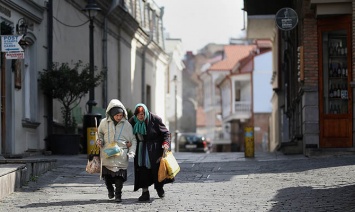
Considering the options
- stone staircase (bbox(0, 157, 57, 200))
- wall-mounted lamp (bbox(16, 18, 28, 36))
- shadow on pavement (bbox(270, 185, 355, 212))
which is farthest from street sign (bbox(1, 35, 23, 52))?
shadow on pavement (bbox(270, 185, 355, 212))

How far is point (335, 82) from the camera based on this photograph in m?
24.2

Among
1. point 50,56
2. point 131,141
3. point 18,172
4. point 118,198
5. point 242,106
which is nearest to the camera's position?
point 118,198

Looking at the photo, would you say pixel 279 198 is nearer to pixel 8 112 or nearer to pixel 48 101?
pixel 8 112

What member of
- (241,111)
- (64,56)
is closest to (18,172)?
(64,56)

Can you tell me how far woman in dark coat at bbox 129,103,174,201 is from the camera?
14.1 m

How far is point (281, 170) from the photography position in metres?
19.0

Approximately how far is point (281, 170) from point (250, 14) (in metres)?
17.5

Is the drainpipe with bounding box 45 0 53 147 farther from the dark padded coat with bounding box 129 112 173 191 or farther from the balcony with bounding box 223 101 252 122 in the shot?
the balcony with bounding box 223 101 252 122

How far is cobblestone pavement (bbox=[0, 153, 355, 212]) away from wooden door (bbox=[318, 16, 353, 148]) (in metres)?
3.49

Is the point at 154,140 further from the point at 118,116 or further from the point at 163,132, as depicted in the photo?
the point at 118,116

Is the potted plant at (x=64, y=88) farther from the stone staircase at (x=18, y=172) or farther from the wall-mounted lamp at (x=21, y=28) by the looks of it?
the stone staircase at (x=18, y=172)

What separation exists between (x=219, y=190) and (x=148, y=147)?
1607 millimetres

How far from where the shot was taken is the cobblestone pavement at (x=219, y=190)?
507 inches

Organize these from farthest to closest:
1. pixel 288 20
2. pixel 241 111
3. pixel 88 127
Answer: pixel 241 111, pixel 288 20, pixel 88 127
